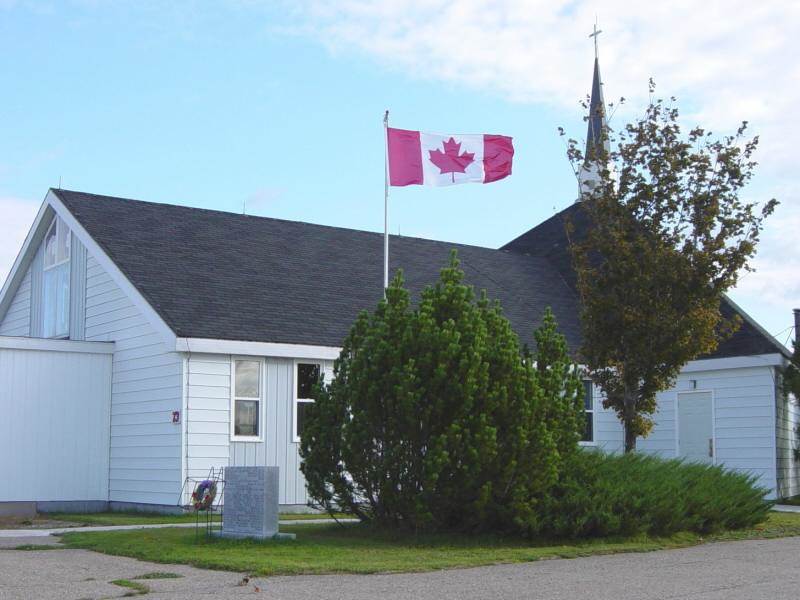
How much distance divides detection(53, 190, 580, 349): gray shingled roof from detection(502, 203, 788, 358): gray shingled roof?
1.82m

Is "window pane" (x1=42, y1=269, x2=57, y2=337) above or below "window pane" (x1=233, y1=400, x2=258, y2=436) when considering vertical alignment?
above

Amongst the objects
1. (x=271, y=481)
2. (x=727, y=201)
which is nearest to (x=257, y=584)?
(x=271, y=481)

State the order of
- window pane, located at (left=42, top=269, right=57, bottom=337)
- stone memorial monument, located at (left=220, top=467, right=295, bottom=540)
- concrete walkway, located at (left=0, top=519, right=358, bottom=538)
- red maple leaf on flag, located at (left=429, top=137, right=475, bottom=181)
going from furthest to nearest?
window pane, located at (left=42, top=269, right=57, bottom=337)
red maple leaf on flag, located at (left=429, top=137, right=475, bottom=181)
concrete walkway, located at (left=0, top=519, right=358, bottom=538)
stone memorial monument, located at (left=220, top=467, right=295, bottom=540)

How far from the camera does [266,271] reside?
23.1 meters

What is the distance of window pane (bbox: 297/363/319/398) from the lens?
20.6 metres

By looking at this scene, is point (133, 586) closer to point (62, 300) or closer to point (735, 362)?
point (62, 300)

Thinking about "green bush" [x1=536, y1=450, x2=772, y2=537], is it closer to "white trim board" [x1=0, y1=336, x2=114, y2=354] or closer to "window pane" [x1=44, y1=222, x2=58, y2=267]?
"white trim board" [x1=0, y1=336, x2=114, y2=354]

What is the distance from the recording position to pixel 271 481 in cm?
1384

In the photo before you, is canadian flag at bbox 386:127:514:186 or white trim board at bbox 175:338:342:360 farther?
canadian flag at bbox 386:127:514:186

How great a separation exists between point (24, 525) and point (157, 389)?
364 cm

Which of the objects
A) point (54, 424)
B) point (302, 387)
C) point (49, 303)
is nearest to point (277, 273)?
point (302, 387)

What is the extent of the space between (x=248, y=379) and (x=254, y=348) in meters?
0.70

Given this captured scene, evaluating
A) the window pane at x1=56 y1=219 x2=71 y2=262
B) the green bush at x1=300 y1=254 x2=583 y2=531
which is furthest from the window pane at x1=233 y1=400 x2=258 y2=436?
the window pane at x1=56 y1=219 x2=71 y2=262

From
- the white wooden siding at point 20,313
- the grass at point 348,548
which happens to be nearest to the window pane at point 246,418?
the grass at point 348,548
